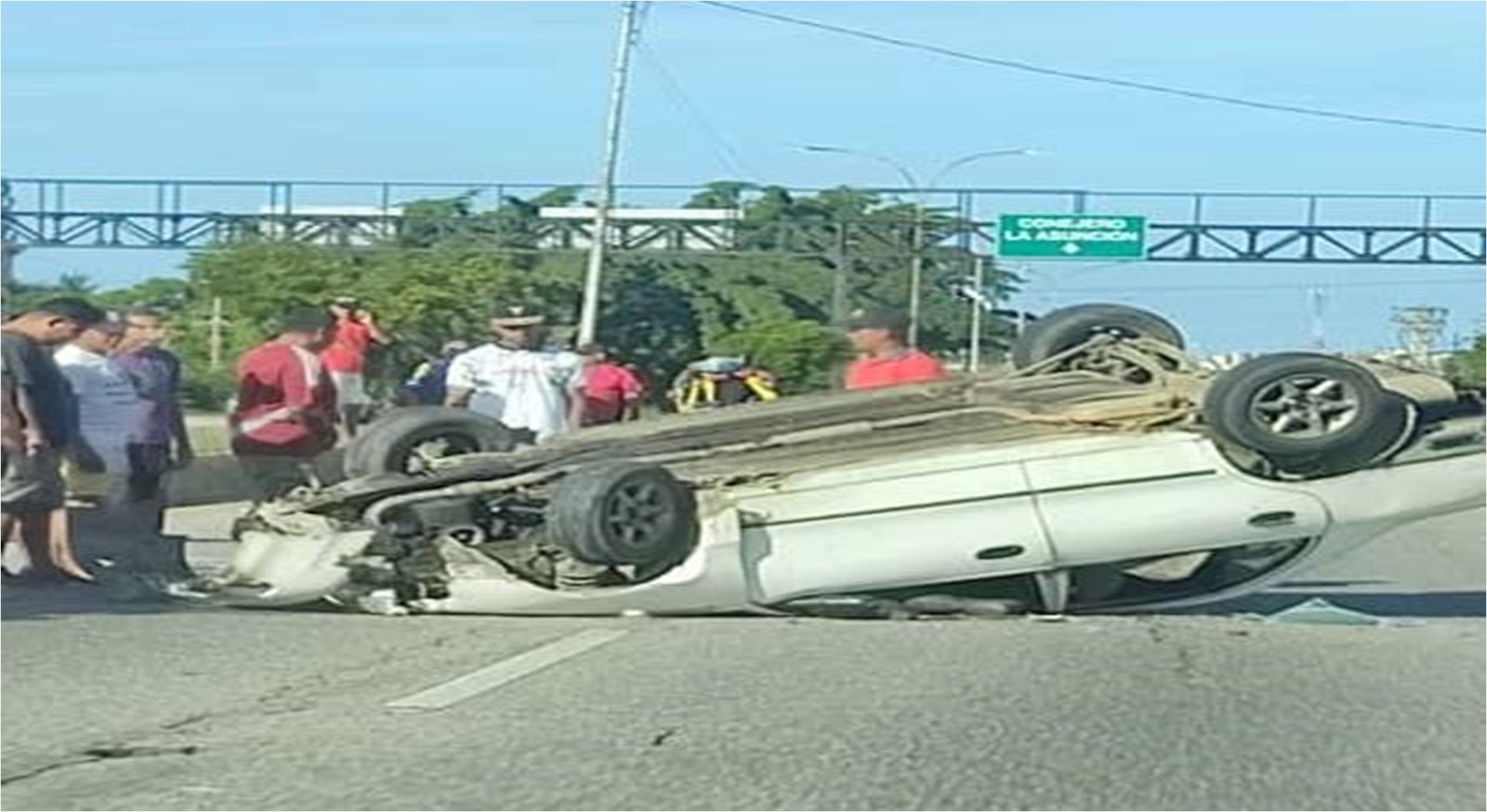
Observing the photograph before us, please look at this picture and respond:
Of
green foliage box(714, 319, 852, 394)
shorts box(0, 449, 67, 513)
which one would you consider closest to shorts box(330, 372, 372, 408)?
shorts box(0, 449, 67, 513)

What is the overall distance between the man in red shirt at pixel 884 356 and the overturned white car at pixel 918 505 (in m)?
1.94

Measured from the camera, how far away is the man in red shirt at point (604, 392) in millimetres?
19984

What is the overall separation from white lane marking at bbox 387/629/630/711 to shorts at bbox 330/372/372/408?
5.23 meters

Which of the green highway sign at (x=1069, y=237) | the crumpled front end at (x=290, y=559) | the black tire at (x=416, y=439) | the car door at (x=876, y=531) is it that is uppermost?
the green highway sign at (x=1069, y=237)

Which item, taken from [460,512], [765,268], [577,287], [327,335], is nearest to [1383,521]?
[460,512]

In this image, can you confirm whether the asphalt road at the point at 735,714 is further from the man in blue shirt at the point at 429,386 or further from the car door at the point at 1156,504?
the man in blue shirt at the point at 429,386

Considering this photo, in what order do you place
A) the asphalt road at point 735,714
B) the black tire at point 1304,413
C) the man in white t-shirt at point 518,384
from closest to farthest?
the asphalt road at point 735,714
the black tire at point 1304,413
the man in white t-shirt at point 518,384

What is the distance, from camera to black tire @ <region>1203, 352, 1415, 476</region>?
12977 millimetres

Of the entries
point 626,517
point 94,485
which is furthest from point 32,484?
point 626,517

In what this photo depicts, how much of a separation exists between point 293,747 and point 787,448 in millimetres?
4833

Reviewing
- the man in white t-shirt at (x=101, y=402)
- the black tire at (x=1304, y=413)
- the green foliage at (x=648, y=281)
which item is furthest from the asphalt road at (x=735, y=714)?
the green foliage at (x=648, y=281)

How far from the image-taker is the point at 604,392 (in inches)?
834

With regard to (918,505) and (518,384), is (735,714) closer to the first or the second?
(918,505)

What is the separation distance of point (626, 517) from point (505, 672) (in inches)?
67.0
